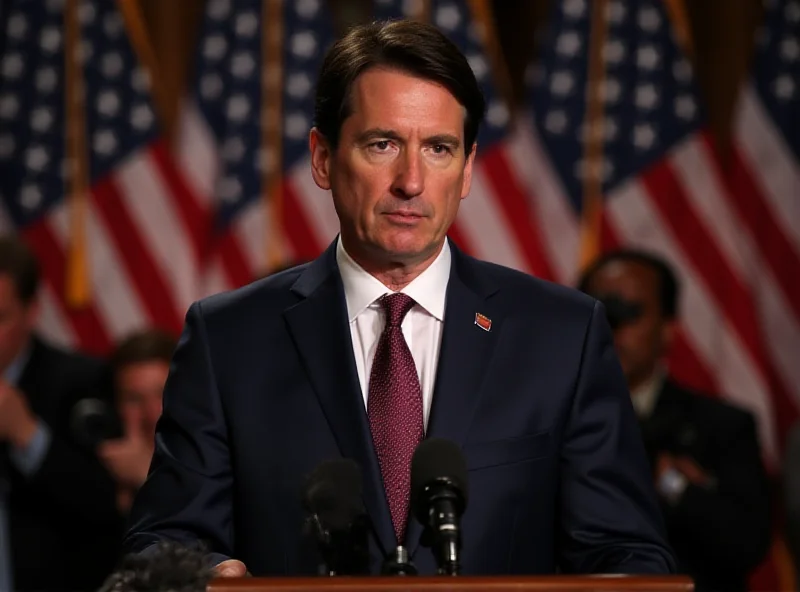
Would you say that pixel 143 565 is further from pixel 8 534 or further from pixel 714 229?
pixel 714 229

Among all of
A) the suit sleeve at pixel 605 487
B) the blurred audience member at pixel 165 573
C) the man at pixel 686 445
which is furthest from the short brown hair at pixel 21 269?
the blurred audience member at pixel 165 573

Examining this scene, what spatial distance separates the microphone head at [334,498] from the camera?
4.99ft

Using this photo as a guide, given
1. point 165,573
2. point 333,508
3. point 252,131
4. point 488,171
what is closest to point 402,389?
point 333,508

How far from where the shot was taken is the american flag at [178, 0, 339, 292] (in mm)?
5184

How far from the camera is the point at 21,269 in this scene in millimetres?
3912

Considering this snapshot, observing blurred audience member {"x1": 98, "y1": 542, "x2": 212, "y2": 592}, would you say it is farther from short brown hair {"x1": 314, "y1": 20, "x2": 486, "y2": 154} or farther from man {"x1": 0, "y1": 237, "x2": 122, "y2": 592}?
man {"x1": 0, "y1": 237, "x2": 122, "y2": 592}

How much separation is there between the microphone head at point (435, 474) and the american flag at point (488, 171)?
355 centimetres

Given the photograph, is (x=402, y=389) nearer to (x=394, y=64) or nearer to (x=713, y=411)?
(x=394, y=64)

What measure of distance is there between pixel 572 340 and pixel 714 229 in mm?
3214

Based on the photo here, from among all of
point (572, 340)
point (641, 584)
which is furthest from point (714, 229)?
point (641, 584)

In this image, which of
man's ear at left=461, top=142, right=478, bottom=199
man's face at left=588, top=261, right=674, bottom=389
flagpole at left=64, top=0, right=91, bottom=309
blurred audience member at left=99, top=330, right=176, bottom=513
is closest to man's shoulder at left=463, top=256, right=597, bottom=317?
man's ear at left=461, top=142, right=478, bottom=199

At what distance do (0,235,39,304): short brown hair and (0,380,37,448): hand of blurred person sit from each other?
329 millimetres

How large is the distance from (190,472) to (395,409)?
11.1 inches

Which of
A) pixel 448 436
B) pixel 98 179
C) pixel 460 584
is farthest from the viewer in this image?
pixel 98 179
